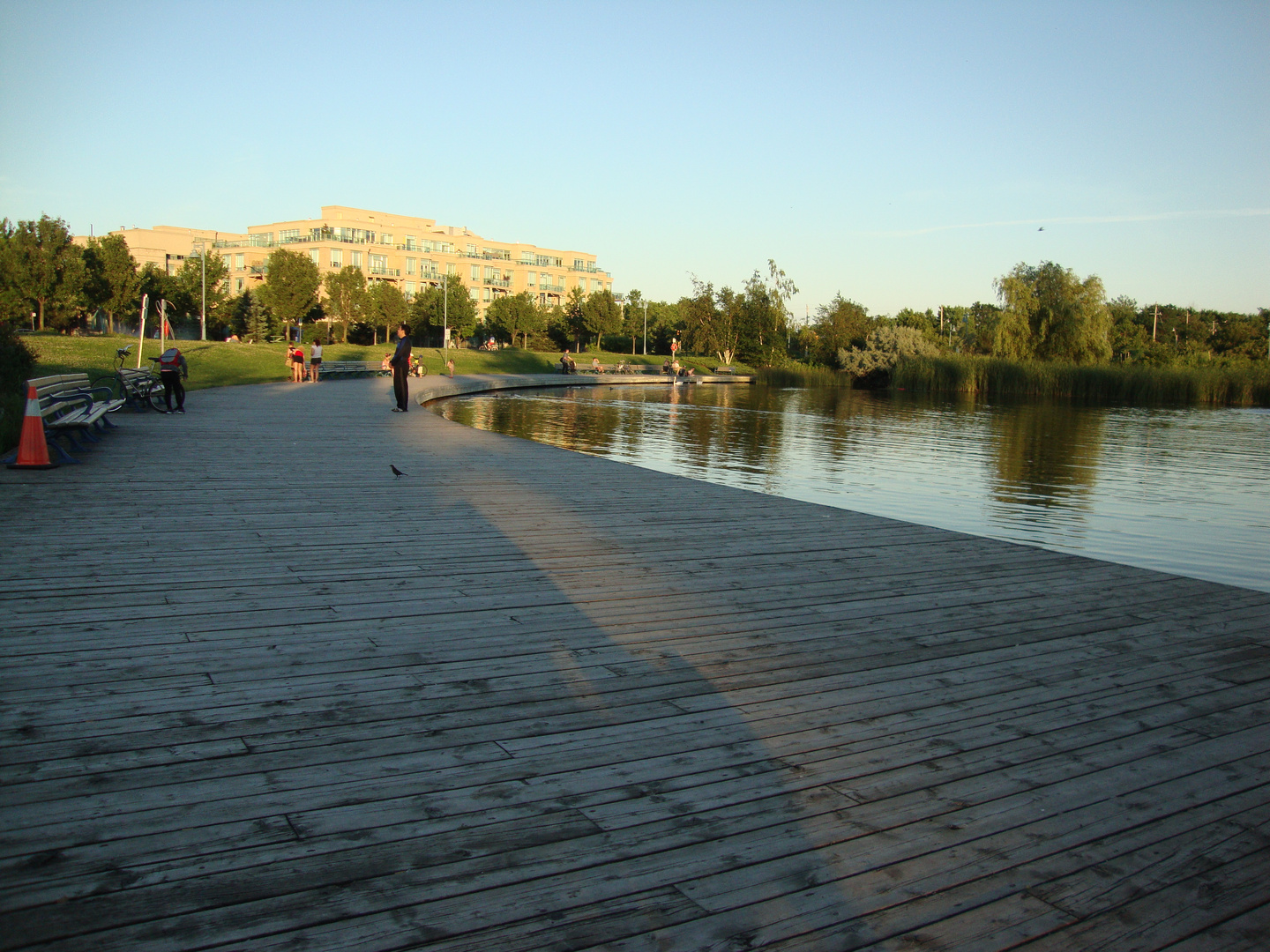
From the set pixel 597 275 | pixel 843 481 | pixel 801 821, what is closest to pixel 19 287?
pixel 843 481

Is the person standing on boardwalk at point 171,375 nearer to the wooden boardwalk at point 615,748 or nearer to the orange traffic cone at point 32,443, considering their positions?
the orange traffic cone at point 32,443

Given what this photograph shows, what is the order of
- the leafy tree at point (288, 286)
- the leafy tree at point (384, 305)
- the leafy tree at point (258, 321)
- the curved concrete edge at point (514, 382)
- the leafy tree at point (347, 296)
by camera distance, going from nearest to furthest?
1. the curved concrete edge at point (514, 382)
2. the leafy tree at point (288, 286)
3. the leafy tree at point (258, 321)
4. the leafy tree at point (347, 296)
5. the leafy tree at point (384, 305)

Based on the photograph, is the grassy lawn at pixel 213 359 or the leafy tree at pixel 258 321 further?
the leafy tree at pixel 258 321

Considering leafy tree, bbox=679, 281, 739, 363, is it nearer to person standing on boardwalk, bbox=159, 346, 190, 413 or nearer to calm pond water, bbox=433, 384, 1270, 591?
calm pond water, bbox=433, 384, 1270, 591

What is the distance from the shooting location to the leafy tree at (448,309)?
75688 millimetres

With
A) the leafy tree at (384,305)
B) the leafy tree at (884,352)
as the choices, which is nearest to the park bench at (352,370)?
the leafy tree at (884,352)

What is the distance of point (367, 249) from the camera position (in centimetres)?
9894

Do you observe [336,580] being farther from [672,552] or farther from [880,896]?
[880,896]

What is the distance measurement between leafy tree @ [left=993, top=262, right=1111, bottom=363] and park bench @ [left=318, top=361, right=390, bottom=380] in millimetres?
32068

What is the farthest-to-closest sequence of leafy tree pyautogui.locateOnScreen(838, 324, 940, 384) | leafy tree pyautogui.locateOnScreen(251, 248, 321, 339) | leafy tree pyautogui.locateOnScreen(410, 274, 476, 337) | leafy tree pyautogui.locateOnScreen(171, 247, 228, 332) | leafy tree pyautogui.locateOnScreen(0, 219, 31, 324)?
1. leafy tree pyautogui.locateOnScreen(410, 274, 476, 337)
2. leafy tree pyautogui.locateOnScreen(171, 247, 228, 332)
3. leafy tree pyautogui.locateOnScreen(251, 248, 321, 339)
4. leafy tree pyautogui.locateOnScreen(838, 324, 940, 384)
5. leafy tree pyautogui.locateOnScreen(0, 219, 31, 324)

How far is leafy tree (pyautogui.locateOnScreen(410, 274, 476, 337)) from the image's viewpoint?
7569 centimetres

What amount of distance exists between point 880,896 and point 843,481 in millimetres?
12041

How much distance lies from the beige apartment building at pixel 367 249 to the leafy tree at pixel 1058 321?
54449 mm

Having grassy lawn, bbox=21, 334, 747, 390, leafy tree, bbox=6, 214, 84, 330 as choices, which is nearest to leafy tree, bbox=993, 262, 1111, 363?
grassy lawn, bbox=21, 334, 747, 390
